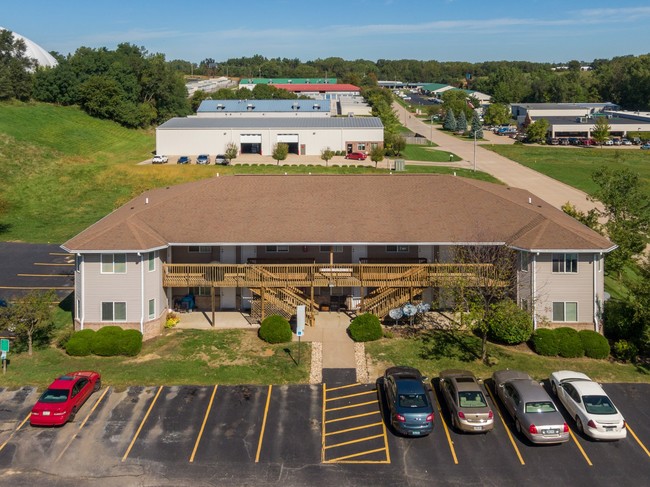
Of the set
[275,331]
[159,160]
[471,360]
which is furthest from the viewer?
[159,160]

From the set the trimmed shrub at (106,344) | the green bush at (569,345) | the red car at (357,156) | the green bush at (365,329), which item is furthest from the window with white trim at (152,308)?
the red car at (357,156)

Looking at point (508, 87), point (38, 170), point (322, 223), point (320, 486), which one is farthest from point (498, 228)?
point (508, 87)

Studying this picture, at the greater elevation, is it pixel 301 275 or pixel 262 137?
pixel 262 137

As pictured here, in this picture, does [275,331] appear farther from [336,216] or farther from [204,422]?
[336,216]

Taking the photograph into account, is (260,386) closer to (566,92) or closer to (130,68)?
(130,68)

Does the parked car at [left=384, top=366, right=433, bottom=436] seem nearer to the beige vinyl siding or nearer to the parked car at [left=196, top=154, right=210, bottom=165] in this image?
the beige vinyl siding

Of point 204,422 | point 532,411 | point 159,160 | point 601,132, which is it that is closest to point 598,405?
point 532,411

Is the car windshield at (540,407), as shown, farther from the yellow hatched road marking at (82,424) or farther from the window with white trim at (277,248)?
the window with white trim at (277,248)
